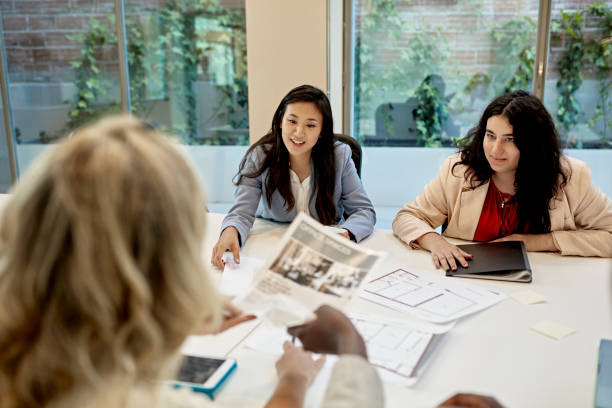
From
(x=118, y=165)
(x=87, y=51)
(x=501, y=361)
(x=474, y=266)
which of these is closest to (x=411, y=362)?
(x=501, y=361)

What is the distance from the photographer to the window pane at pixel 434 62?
3861 mm

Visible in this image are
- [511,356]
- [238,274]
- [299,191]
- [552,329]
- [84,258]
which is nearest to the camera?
[84,258]

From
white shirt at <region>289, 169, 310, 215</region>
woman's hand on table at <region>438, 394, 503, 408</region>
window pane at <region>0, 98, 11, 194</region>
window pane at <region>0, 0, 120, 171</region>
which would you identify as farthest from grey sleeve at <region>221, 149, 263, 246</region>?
window pane at <region>0, 98, 11, 194</region>

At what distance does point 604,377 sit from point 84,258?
3.35 feet

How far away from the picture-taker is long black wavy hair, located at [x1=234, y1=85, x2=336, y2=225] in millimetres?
2236

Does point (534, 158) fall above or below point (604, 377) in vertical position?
above

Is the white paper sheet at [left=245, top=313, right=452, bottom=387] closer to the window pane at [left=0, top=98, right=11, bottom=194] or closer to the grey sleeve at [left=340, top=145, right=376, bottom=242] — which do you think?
the grey sleeve at [left=340, top=145, right=376, bottom=242]

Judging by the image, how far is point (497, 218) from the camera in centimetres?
202

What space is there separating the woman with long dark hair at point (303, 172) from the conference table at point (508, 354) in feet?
2.03

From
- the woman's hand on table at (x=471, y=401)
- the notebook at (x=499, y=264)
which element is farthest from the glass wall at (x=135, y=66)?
the woman's hand on table at (x=471, y=401)

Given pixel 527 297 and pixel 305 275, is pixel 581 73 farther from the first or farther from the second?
pixel 305 275

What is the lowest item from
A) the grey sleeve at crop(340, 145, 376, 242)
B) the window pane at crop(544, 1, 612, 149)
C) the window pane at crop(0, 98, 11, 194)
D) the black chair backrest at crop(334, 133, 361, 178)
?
the window pane at crop(0, 98, 11, 194)

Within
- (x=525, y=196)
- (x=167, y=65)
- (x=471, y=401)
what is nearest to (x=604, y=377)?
(x=471, y=401)

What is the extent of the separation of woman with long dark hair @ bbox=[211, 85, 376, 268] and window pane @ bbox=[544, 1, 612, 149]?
225cm
